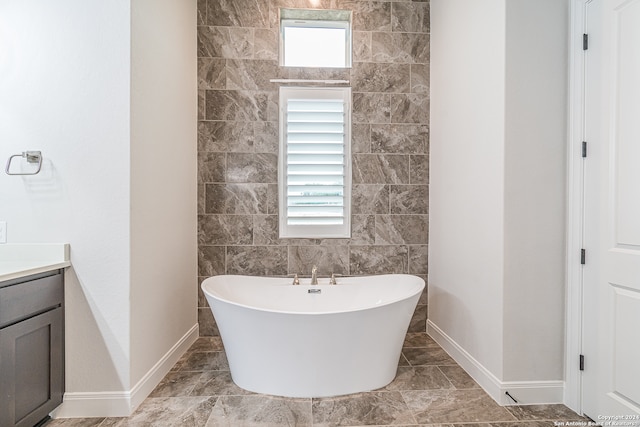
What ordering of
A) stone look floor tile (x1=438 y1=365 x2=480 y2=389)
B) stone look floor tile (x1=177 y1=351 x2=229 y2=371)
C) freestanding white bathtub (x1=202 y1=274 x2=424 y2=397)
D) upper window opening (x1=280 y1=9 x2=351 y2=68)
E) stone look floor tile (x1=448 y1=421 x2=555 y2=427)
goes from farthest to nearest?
upper window opening (x1=280 y1=9 x2=351 y2=68) → stone look floor tile (x1=177 y1=351 x2=229 y2=371) → stone look floor tile (x1=438 y1=365 x2=480 y2=389) → freestanding white bathtub (x1=202 y1=274 x2=424 y2=397) → stone look floor tile (x1=448 y1=421 x2=555 y2=427)

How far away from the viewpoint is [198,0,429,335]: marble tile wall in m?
2.99

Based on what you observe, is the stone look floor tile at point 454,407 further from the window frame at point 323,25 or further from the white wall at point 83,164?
the window frame at point 323,25

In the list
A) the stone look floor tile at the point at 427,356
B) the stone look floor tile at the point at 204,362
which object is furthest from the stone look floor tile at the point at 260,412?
the stone look floor tile at the point at 427,356

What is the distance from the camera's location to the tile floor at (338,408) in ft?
6.03

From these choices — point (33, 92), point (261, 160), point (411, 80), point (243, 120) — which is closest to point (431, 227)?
point (411, 80)

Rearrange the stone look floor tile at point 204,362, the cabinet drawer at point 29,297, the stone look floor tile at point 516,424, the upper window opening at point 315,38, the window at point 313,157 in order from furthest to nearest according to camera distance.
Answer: the upper window opening at point 315,38
the window at point 313,157
the stone look floor tile at point 204,362
the stone look floor tile at point 516,424
the cabinet drawer at point 29,297

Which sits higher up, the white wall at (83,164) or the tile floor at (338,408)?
the white wall at (83,164)

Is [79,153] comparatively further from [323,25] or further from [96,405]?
[323,25]

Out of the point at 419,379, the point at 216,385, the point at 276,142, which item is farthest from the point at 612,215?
the point at 216,385

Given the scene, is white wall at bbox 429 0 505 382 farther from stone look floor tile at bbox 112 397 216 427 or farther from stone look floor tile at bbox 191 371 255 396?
stone look floor tile at bbox 112 397 216 427

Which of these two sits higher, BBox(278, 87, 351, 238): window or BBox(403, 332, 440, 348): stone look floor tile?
BBox(278, 87, 351, 238): window

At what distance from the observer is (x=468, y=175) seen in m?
2.41

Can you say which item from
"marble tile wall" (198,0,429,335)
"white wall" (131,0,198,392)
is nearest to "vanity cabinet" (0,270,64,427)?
"white wall" (131,0,198,392)

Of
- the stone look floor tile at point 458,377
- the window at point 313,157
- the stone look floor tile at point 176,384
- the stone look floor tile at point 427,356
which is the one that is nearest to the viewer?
the stone look floor tile at point 176,384
